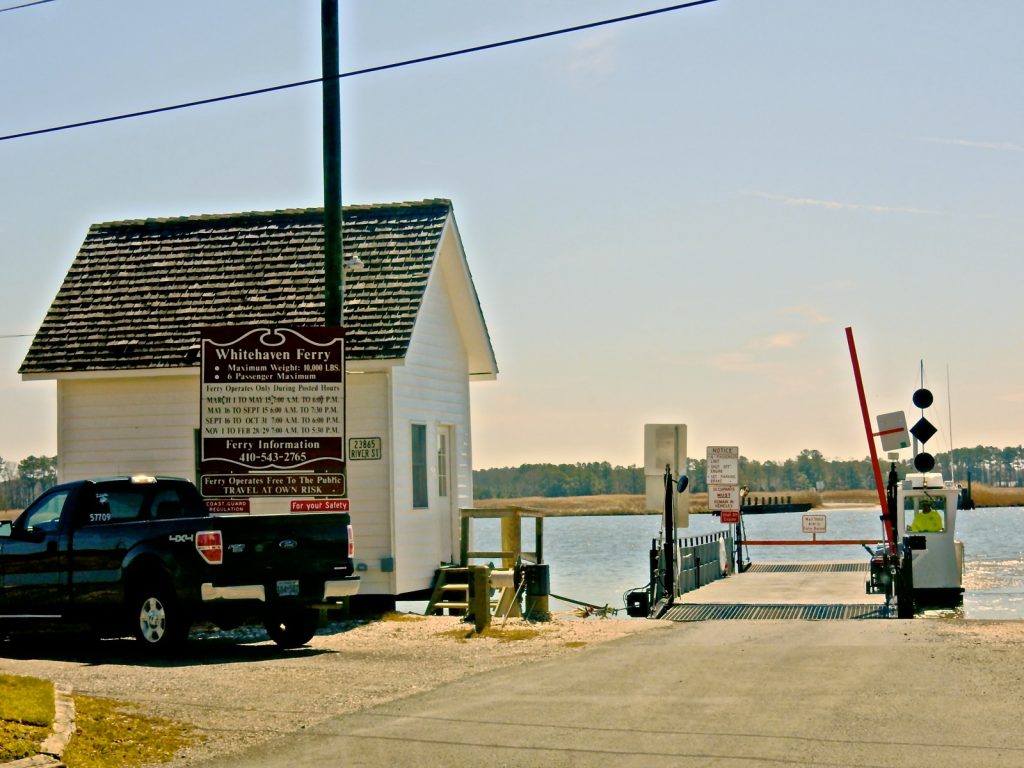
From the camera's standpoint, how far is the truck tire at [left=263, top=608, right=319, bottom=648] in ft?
60.6

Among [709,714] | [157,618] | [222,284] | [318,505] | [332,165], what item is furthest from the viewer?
[222,284]

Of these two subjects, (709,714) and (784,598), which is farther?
(784,598)

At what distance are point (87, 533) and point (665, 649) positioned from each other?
274 inches

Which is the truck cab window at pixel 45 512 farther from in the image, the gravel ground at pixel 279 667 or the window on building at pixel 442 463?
the window on building at pixel 442 463

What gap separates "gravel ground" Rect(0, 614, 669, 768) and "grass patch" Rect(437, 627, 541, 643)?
4 centimetres

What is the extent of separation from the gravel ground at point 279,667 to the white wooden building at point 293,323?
2.84 m

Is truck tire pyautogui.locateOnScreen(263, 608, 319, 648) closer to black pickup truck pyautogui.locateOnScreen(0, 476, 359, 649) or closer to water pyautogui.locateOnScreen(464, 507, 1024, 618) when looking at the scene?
black pickup truck pyautogui.locateOnScreen(0, 476, 359, 649)

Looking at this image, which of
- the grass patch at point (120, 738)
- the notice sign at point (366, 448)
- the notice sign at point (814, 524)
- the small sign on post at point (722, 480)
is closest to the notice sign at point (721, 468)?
the small sign on post at point (722, 480)

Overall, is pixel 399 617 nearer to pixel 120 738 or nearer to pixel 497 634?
pixel 497 634

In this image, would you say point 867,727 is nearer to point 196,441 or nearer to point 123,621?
point 123,621

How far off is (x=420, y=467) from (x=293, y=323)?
10.7 feet

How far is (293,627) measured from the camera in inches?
728

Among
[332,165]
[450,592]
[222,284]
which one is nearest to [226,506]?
[332,165]

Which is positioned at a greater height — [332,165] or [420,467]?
[332,165]
